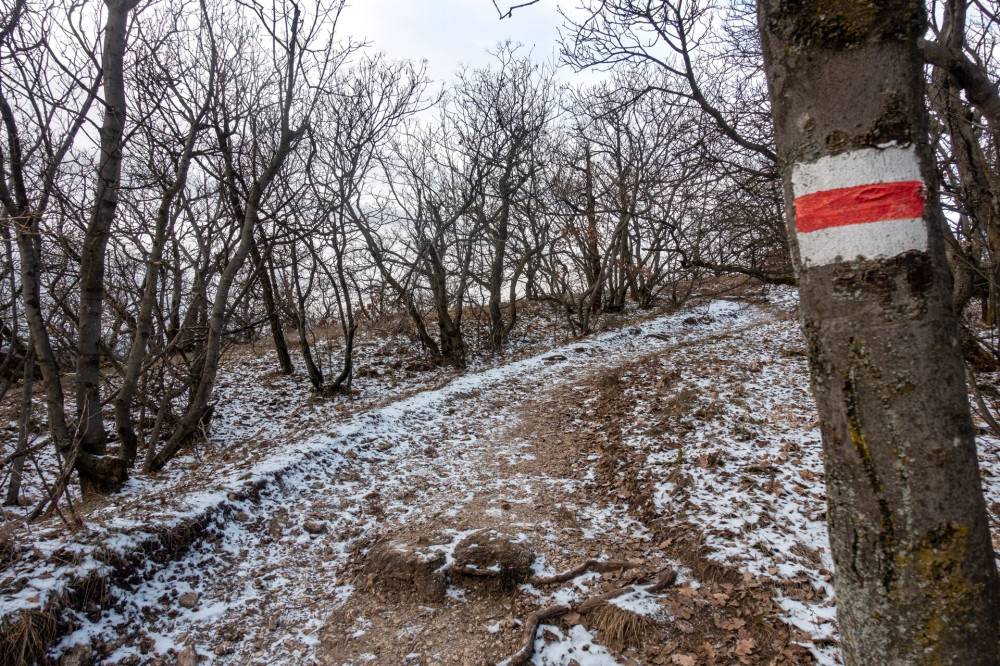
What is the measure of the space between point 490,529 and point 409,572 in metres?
0.73

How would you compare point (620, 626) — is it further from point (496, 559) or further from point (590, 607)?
point (496, 559)

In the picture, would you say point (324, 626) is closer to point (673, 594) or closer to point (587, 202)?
point (673, 594)

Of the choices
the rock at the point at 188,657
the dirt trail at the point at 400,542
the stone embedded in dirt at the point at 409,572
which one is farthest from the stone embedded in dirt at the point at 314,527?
the rock at the point at 188,657

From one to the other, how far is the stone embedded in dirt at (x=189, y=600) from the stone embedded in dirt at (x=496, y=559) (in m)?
1.79

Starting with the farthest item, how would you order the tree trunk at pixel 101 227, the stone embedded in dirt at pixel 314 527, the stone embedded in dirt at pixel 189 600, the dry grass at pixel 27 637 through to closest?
the tree trunk at pixel 101 227, the stone embedded in dirt at pixel 314 527, the stone embedded in dirt at pixel 189 600, the dry grass at pixel 27 637

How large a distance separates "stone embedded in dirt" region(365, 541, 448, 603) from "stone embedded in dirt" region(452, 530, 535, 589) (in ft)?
0.49

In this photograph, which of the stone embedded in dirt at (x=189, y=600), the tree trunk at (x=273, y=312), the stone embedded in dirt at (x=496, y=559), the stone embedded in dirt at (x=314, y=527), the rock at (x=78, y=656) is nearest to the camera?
the rock at (x=78, y=656)

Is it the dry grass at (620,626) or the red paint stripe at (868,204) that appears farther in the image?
the dry grass at (620,626)

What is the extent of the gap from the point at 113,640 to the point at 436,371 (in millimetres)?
9272

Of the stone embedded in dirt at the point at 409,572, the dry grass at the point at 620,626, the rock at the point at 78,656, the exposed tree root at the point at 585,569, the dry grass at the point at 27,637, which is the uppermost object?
the dry grass at the point at 27,637

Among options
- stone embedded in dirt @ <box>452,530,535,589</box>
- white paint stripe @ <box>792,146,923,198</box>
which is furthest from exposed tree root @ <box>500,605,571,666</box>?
white paint stripe @ <box>792,146,923,198</box>

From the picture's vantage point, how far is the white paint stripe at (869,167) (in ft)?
3.17

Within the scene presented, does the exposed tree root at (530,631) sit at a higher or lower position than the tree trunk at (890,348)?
lower

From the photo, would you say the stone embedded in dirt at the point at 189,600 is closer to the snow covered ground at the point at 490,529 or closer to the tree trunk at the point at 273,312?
the snow covered ground at the point at 490,529
